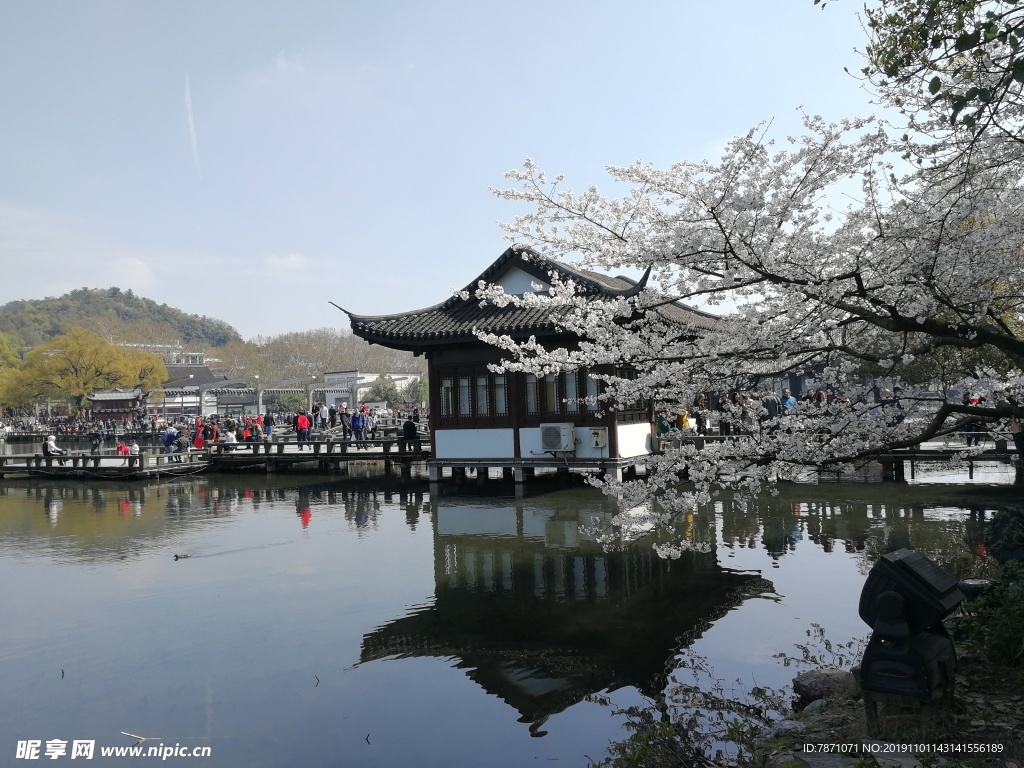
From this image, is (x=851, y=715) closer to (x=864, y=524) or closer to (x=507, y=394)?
(x=864, y=524)

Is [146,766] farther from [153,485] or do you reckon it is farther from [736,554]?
[153,485]

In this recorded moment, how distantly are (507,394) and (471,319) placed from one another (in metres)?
2.05

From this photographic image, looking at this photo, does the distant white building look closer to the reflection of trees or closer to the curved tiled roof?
the curved tiled roof

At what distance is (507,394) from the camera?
59.6ft

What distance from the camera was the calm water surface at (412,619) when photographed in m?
6.07

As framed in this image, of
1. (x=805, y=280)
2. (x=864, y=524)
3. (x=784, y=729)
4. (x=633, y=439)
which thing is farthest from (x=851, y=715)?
(x=633, y=439)

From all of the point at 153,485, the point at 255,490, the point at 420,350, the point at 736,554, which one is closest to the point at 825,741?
the point at 736,554

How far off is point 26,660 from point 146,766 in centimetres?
318

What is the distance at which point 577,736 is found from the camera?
18.7ft

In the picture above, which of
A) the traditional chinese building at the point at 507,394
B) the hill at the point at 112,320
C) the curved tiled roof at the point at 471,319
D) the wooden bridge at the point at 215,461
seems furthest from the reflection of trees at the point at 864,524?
the hill at the point at 112,320

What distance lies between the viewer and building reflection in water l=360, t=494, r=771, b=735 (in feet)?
22.4

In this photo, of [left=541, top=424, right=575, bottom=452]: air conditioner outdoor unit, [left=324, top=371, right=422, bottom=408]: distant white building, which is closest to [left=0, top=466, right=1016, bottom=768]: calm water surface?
[left=541, top=424, right=575, bottom=452]: air conditioner outdoor unit

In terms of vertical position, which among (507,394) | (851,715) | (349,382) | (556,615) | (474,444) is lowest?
(556,615)

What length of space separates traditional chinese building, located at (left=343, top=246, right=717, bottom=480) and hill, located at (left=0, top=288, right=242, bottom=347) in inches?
2439
